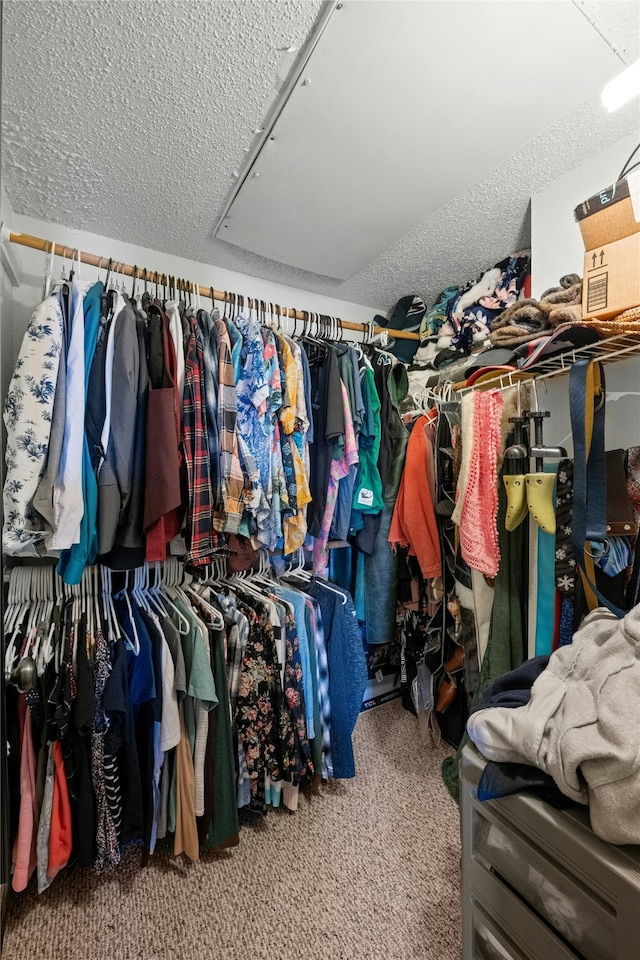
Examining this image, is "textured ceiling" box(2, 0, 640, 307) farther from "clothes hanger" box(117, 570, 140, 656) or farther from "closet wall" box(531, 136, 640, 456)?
"clothes hanger" box(117, 570, 140, 656)

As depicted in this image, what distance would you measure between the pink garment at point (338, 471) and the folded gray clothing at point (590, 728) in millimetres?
944

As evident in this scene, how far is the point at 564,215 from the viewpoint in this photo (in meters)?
1.36

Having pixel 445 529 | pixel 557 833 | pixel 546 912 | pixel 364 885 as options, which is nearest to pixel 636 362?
pixel 445 529

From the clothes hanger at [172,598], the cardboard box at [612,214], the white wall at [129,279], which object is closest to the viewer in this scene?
the cardboard box at [612,214]

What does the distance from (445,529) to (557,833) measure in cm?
106

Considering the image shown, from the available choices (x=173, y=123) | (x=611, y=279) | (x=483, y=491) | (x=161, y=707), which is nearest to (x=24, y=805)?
(x=161, y=707)

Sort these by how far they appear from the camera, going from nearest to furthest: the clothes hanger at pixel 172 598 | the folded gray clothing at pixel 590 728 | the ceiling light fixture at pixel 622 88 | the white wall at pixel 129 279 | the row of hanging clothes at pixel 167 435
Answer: the folded gray clothing at pixel 590 728 < the ceiling light fixture at pixel 622 88 < the row of hanging clothes at pixel 167 435 < the clothes hanger at pixel 172 598 < the white wall at pixel 129 279

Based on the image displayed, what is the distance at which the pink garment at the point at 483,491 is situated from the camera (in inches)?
48.0

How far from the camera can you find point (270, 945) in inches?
41.2

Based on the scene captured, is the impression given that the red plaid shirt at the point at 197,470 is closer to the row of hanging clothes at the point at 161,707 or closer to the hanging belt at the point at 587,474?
the row of hanging clothes at the point at 161,707

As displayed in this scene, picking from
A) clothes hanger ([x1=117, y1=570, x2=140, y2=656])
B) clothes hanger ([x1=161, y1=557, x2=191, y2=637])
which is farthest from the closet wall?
clothes hanger ([x1=117, y1=570, x2=140, y2=656])

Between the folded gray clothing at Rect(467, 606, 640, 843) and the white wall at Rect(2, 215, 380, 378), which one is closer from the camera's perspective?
the folded gray clothing at Rect(467, 606, 640, 843)

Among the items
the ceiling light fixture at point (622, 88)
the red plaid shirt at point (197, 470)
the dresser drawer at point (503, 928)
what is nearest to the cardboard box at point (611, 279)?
the ceiling light fixture at point (622, 88)

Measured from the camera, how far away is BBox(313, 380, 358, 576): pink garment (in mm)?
1510
